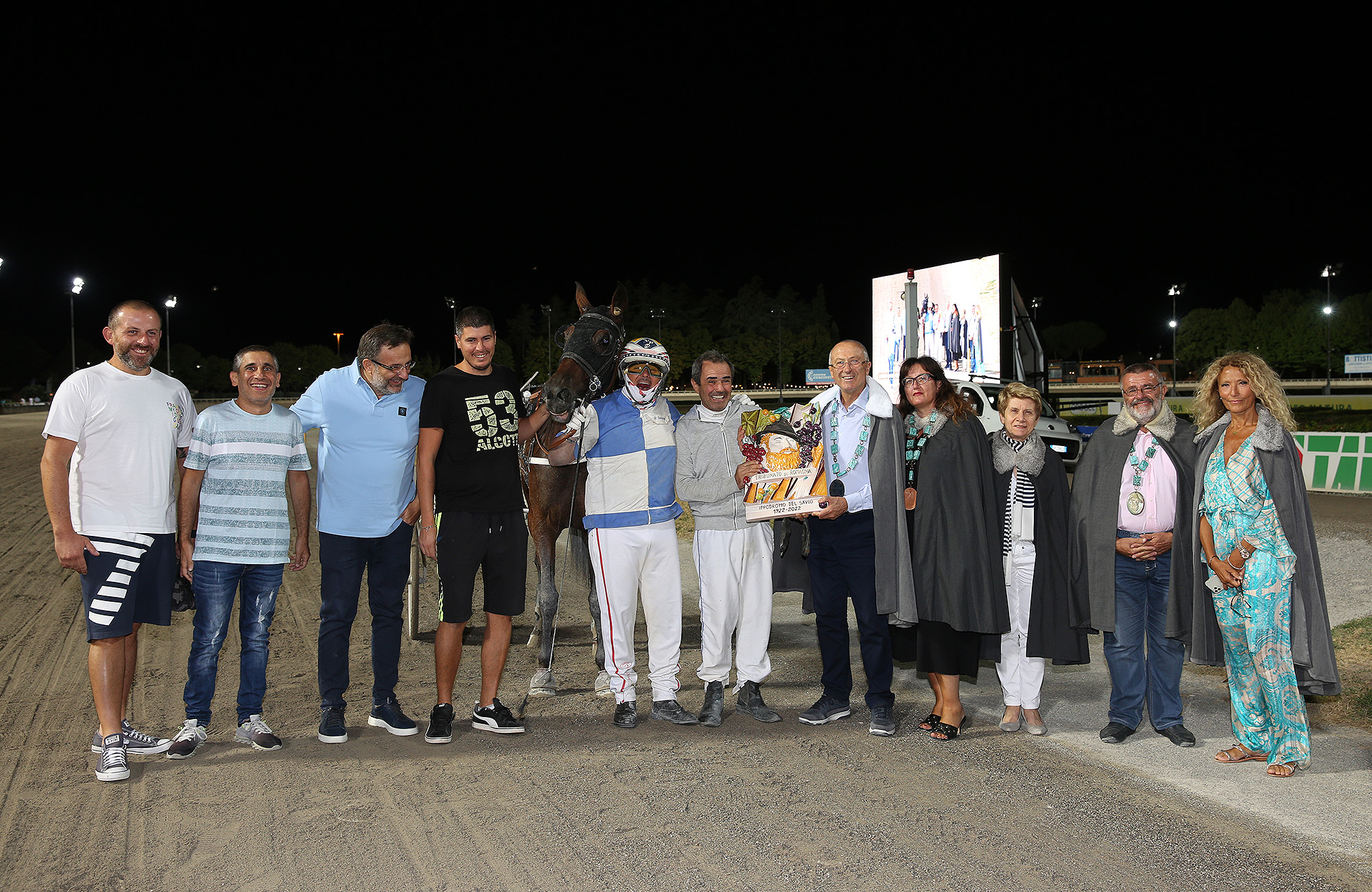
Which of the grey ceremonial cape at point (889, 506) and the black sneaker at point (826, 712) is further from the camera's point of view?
the black sneaker at point (826, 712)

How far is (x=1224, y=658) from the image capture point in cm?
443

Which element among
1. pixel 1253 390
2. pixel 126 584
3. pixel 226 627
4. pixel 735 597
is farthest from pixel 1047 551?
pixel 126 584

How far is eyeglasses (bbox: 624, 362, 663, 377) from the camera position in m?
4.91

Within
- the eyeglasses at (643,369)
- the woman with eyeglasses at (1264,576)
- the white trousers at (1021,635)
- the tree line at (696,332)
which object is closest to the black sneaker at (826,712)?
the white trousers at (1021,635)

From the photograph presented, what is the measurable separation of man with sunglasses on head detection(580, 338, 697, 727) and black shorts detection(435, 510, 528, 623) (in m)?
0.45

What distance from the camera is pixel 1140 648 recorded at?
469 cm

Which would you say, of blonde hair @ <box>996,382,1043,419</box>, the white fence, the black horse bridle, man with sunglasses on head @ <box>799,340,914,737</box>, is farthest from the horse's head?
the white fence

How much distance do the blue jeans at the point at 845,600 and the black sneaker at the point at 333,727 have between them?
2496 millimetres

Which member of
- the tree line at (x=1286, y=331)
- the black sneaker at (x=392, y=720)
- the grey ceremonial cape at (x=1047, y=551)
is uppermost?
the tree line at (x=1286, y=331)

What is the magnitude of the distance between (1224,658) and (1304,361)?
3427 inches

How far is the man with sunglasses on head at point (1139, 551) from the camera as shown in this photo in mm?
4555

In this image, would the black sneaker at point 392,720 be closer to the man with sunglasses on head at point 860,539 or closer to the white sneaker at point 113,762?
the white sneaker at point 113,762

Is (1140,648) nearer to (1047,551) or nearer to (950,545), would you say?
(1047,551)

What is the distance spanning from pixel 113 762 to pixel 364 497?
156 cm
